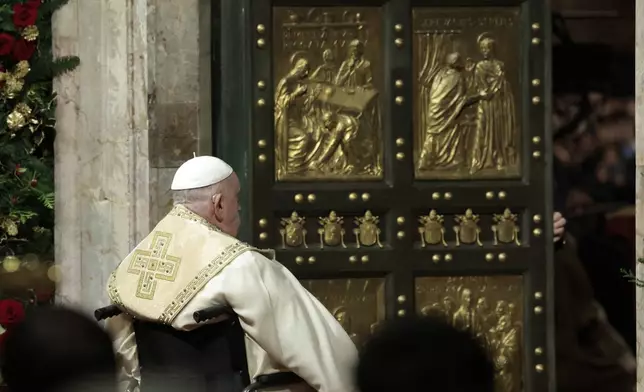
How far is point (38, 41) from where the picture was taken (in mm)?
6871

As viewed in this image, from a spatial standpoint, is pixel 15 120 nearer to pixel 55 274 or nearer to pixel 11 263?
pixel 11 263

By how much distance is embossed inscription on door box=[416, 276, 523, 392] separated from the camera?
7016 mm

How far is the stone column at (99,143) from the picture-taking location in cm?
689

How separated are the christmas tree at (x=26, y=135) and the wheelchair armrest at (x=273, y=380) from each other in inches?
76.7

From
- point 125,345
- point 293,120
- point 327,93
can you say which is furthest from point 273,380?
point 327,93

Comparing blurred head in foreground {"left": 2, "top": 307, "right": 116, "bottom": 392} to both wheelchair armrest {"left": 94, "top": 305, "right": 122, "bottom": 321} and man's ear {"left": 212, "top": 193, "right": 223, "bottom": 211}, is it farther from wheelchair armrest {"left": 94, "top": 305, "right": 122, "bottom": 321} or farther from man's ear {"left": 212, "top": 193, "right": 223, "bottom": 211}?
man's ear {"left": 212, "top": 193, "right": 223, "bottom": 211}

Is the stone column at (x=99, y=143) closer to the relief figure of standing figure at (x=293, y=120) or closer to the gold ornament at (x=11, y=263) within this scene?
the gold ornament at (x=11, y=263)

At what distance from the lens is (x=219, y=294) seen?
16.7 ft

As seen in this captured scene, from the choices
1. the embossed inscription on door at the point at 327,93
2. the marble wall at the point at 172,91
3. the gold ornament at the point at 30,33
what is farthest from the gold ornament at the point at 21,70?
the embossed inscription on door at the point at 327,93

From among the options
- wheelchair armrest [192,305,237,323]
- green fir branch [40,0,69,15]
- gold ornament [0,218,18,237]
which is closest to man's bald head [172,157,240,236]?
wheelchair armrest [192,305,237,323]

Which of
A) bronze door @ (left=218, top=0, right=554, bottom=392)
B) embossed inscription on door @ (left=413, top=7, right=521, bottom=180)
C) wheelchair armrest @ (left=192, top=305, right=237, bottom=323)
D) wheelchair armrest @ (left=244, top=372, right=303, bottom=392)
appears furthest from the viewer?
embossed inscription on door @ (left=413, top=7, right=521, bottom=180)

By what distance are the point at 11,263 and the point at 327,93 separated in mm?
1761

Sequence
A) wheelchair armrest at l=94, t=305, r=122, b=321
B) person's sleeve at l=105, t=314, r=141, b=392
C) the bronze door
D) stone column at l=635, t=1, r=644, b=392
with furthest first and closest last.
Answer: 1. the bronze door
2. stone column at l=635, t=1, r=644, b=392
3. person's sleeve at l=105, t=314, r=141, b=392
4. wheelchair armrest at l=94, t=305, r=122, b=321

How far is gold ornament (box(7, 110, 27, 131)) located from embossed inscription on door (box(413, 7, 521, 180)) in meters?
1.95
